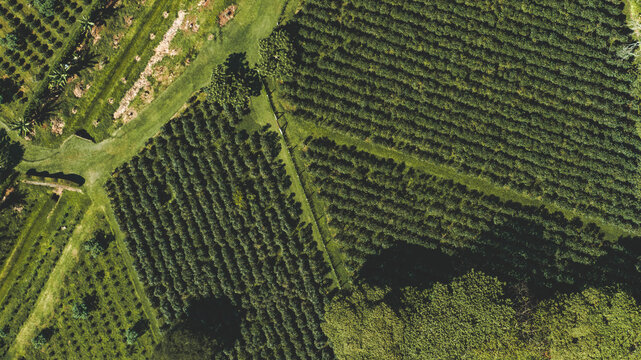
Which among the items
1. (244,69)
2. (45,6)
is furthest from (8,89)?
(244,69)

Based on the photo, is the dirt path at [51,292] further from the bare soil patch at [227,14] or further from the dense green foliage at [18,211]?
the bare soil patch at [227,14]

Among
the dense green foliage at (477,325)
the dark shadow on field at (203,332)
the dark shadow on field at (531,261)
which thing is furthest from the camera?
the dark shadow on field at (531,261)

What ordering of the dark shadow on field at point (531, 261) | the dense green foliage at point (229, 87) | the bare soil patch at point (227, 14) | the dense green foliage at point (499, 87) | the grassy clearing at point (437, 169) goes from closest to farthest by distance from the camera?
the dense green foliage at point (229, 87) → the dense green foliage at point (499, 87) → the dark shadow on field at point (531, 261) → the grassy clearing at point (437, 169) → the bare soil patch at point (227, 14)

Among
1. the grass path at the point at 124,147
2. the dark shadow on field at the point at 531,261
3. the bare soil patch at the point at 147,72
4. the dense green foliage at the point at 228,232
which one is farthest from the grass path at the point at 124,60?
the dark shadow on field at the point at 531,261

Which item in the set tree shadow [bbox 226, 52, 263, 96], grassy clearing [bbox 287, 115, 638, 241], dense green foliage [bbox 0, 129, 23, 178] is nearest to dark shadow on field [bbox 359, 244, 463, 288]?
grassy clearing [bbox 287, 115, 638, 241]

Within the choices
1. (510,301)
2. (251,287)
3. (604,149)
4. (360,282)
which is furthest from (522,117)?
(251,287)

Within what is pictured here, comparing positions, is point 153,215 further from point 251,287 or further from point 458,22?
point 458,22

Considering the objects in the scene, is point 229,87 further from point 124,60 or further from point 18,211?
point 18,211
